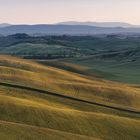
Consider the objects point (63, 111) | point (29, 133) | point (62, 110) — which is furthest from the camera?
point (62, 110)

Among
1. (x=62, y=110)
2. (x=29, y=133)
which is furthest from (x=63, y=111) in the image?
(x=29, y=133)

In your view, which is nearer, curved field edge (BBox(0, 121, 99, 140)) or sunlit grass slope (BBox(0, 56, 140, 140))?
curved field edge (BBox(0, 121, 99, 140))

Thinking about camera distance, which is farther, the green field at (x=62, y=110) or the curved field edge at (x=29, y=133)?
the green field at (x=62, y=110)

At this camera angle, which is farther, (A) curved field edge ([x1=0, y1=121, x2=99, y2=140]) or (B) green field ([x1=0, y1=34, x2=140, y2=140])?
(B) green field ([x1=0, y1=34, x2=140, y2=140])

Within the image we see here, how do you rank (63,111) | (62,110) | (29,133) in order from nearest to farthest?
(29,133)
(63,111)
(62,110)

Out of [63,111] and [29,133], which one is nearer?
[29,133]

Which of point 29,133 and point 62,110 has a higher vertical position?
point 29,133

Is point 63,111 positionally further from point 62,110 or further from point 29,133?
point 29,133

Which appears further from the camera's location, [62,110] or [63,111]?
[62,110]
